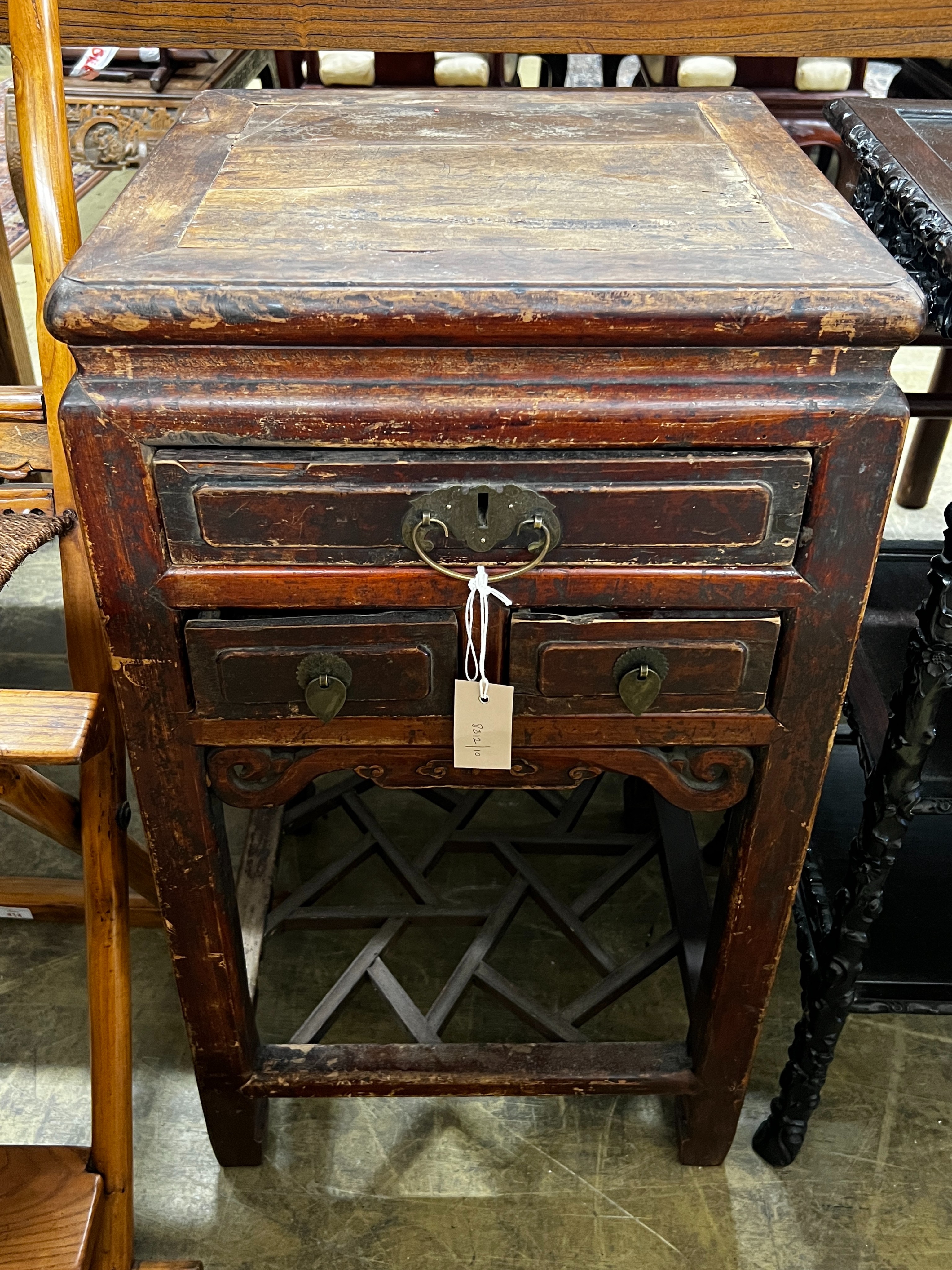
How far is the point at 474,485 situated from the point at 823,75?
2.45 m

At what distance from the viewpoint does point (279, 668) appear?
0.90 metres

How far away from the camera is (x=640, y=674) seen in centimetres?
89

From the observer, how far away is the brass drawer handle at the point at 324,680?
35.2 inches

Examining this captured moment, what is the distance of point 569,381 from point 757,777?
1.35 feet

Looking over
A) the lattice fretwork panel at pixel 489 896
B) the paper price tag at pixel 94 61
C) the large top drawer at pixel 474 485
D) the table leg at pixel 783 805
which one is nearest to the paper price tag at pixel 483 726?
the large top drawer at pixel 474 485

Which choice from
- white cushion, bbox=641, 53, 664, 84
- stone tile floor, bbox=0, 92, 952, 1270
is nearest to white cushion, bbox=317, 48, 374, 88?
white cushion, bbox=641, 53, 664, 84

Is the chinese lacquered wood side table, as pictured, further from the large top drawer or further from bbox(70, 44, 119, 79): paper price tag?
bbox(70, 44, 119, 79): paper price tag

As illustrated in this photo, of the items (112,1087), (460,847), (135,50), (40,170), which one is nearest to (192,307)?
(40,170)

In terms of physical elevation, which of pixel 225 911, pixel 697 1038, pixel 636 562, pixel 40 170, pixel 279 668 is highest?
pixel 40 170

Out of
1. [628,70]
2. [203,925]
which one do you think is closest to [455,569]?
[203,925]

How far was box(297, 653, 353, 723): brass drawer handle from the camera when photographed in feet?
2.93

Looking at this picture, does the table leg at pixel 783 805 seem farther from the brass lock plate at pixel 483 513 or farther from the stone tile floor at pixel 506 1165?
the brass lock plate at pixel 483 513

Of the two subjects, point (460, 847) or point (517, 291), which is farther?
point (460, 847)

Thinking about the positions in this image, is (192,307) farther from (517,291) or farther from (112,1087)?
(112,1087)
